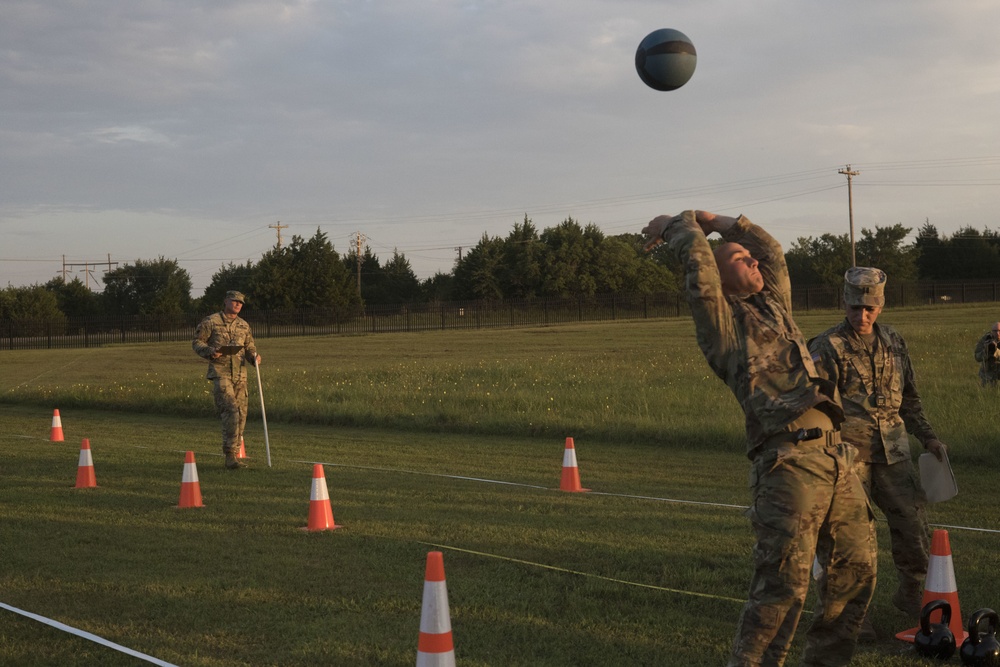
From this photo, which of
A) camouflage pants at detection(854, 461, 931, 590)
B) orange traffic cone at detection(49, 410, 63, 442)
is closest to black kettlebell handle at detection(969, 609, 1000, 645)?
camouflage pants at detection(854, 461, 931, 590)

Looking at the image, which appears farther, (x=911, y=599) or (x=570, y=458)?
(x=570, y=458)

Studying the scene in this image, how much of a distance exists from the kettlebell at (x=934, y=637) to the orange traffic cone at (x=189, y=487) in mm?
7470

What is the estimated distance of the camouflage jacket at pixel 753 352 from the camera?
4496 millimetres

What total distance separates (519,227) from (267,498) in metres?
79.0

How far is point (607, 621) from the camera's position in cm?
643

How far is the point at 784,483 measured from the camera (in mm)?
4441

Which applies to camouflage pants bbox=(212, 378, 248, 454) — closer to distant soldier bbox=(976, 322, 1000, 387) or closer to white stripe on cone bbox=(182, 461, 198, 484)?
Answer: white stripe on cone bbox=(182, 461, 198, 484)

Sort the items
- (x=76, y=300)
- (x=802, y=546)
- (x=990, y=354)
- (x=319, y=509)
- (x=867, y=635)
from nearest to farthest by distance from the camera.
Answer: (x=802, y=546)
(x=867, y=635)
(x=319, y=509)
(x=990, y=354)
(x=76, y=300)

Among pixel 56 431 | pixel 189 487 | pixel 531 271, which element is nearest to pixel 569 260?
pixel 531 271

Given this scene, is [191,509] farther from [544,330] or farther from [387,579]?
[544,330]

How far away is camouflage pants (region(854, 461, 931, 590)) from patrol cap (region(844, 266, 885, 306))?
971 millimetres

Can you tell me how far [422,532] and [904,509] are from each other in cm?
437

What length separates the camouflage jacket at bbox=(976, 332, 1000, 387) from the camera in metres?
13.4

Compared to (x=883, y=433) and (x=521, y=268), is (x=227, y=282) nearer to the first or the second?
(x=521, y=268)
